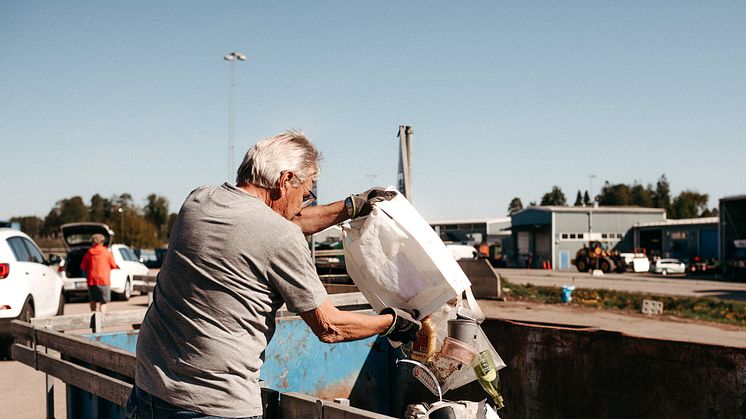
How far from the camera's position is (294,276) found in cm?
211

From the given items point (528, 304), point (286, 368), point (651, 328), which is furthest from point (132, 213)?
point (286, 368)

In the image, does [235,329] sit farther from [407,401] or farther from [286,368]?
[407,401]

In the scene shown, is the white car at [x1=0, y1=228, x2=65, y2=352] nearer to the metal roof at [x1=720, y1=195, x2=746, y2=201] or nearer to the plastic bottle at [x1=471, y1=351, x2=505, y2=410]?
the plastic bottle at [x1=471, y1=351, x2=505, y2=410]

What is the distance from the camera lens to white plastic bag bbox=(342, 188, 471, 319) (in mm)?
2949

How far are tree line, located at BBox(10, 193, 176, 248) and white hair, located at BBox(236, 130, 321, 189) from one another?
230 feet

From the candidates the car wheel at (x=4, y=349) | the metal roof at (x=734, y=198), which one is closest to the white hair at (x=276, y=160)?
the car wheel at (x=4, y=349)

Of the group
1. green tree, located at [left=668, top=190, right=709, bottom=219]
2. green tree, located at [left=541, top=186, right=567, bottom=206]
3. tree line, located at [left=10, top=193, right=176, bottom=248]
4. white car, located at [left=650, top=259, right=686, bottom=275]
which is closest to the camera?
white car, located at [left=650, top=259, right=686, bottom=275]

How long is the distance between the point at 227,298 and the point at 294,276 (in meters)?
0.22

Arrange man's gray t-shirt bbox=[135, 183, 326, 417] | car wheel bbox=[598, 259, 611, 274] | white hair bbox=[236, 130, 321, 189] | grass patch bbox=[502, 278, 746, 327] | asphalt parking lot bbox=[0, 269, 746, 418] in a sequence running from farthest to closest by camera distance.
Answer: car wheel bbox=[598, 259, 611, 274] → grass patch bbox=[502, 278, 746, 327] → asphalt parking lot bbox=[0, 269, 746, 418] → white hair bbox=[236, 130, 321, 189] → man's gray t-shirt bbox=[135, 183, 326, 417]

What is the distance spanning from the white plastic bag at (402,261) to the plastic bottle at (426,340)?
0.08 m

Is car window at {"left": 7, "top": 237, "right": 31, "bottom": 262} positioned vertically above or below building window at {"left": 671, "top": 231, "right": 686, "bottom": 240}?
above

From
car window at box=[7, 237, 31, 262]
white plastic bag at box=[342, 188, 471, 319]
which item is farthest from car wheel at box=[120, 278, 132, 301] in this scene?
white plastic bag at box=[342, 188, 471, 319]

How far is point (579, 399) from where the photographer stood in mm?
4293

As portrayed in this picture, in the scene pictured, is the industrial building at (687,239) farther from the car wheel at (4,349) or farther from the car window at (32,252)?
the car wheel at (4,349)
